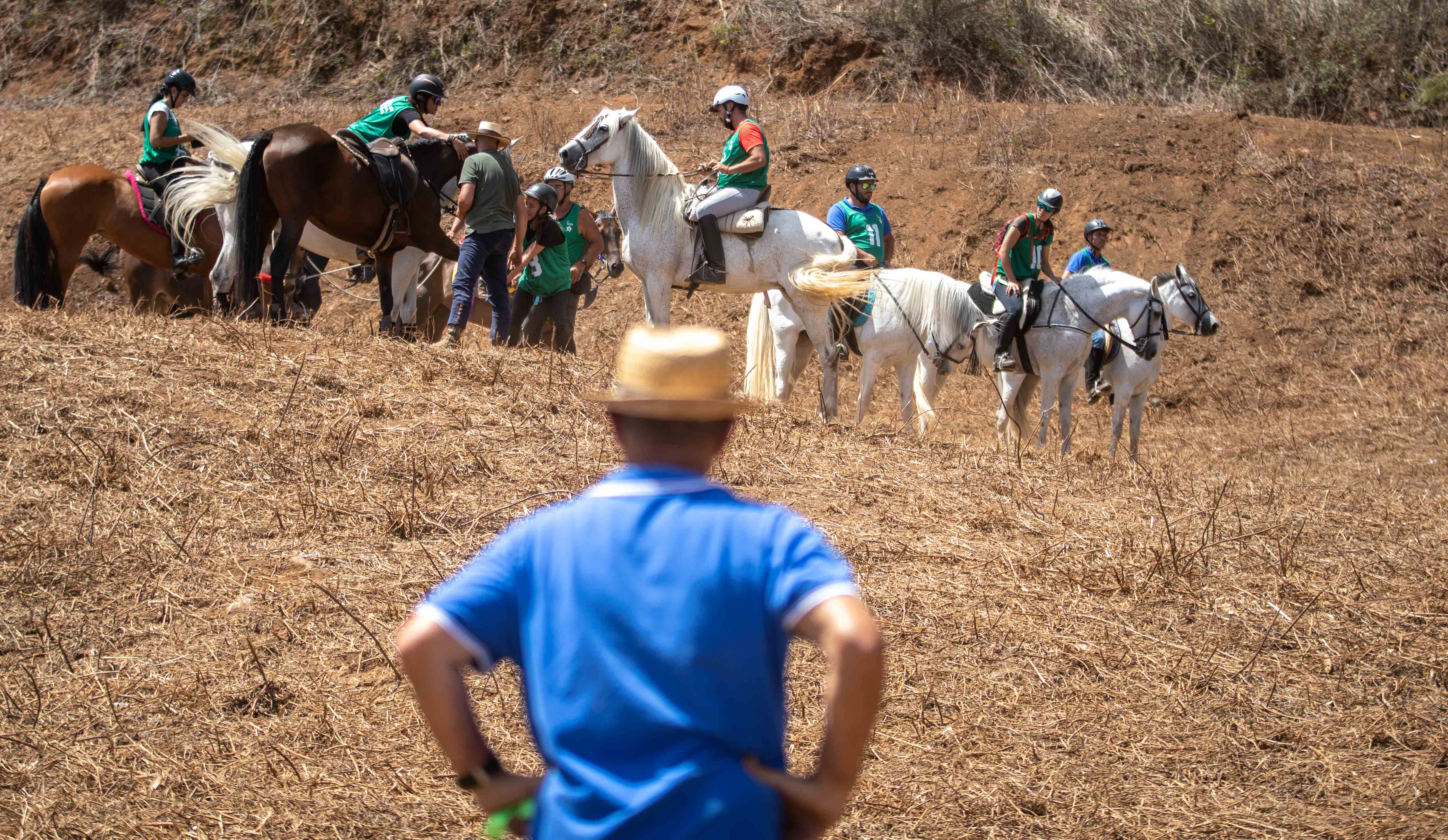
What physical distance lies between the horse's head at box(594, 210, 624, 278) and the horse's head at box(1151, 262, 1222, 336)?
5.39m

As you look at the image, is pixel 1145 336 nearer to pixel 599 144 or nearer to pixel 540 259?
pixel 599 144

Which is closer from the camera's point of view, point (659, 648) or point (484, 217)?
point (659, 648)

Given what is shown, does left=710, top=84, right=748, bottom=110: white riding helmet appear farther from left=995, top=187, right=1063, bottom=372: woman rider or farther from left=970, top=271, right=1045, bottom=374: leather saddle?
left=970, top=271, right=1045, bottom=374: leather saddle

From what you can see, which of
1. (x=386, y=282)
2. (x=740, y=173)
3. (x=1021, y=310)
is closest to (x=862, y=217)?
(x=740, y=173)

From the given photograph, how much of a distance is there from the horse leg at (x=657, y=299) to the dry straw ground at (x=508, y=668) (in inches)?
28.7

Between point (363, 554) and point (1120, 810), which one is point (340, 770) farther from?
point (1120, 810)

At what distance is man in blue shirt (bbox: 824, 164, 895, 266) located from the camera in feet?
34.8

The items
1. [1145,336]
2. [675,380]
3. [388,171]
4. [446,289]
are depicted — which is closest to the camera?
[675,380]

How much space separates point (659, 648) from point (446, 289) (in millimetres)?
10893

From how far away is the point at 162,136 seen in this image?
1028 centimetres

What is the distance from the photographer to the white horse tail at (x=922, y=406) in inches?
420

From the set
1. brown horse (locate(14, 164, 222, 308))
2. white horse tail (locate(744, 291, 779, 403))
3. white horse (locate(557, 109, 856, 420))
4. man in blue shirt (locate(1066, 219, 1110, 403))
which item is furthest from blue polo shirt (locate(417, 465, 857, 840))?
man in blue shirt (locate(1066, 219, 1110, 403))

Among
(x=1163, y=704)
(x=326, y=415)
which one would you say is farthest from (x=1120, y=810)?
(x=326, y=415)

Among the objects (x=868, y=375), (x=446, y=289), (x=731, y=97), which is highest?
(x=731, y=97)
